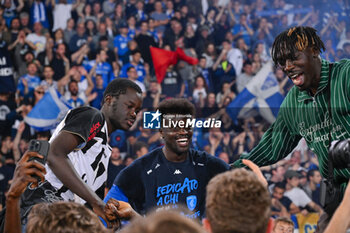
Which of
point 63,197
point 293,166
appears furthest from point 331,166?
point 293,166

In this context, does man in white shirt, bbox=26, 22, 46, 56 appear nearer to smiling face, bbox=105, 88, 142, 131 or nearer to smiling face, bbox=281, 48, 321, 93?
smiling face, bbox=105, 88, 142, 131

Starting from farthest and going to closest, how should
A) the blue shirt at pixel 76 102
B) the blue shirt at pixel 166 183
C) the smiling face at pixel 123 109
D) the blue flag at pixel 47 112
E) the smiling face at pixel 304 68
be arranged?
the blue shirt at pixel 76 102, the blue flag at pixel 47 112, the blue shirt at pixel 166 183, the smiling face at pixel 123 109, the smiling face at pixel 304 68

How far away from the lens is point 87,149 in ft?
10.8

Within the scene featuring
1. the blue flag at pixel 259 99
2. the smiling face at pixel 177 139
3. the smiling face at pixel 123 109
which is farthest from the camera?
the blue flag at pixel 259 99

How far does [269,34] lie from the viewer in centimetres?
867

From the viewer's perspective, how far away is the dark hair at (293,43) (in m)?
3.14

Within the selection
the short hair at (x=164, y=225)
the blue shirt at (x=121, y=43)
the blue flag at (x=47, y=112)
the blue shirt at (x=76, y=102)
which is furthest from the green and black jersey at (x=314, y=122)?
the blue shirt at (x=121, y=43)

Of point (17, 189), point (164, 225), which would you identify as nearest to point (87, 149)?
point (17, 189)

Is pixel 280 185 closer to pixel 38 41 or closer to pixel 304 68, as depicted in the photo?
pixel 304 68

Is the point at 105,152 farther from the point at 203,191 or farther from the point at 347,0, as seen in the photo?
the point at 347,0

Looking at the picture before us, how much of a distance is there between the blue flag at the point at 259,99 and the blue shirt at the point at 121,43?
2126mm

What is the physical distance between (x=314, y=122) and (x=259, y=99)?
250 cm

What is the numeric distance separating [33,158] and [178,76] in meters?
5.71

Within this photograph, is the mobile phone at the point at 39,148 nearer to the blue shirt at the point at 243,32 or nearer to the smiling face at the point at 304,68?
the smiling face at the point at 304,68
